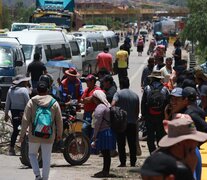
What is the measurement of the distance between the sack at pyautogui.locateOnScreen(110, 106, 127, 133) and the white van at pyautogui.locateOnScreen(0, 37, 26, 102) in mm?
11040

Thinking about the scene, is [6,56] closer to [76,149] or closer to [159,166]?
[76,149]

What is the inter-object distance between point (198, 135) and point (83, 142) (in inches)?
332

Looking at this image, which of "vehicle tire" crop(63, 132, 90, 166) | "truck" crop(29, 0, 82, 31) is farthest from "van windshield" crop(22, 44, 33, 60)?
"truck" crop(29, 0, 82, 31)

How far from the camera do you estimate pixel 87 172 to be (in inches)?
529

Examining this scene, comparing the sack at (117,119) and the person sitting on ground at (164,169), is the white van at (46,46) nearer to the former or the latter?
the sack at (117,119)

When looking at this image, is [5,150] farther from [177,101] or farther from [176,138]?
[176,138]

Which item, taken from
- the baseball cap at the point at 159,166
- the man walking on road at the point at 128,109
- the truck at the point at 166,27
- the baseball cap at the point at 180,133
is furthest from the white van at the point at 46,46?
the truck at the point at 166,27

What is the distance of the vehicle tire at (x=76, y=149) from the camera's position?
14.0m

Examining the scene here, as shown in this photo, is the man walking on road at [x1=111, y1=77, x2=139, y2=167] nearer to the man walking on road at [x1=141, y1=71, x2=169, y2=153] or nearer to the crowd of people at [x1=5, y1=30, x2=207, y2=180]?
the crowd of people at [x1=5, y1=30, x2=207, y2=180]

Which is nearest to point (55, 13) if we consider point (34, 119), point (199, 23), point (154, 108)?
point (199, 23)

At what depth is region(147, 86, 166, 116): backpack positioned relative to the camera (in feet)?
43.2

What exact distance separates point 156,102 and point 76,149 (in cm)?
179

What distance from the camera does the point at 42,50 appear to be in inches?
1106

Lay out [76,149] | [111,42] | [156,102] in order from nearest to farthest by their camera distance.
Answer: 1. [156,102]
2. [76,149]
3. [111,42]
